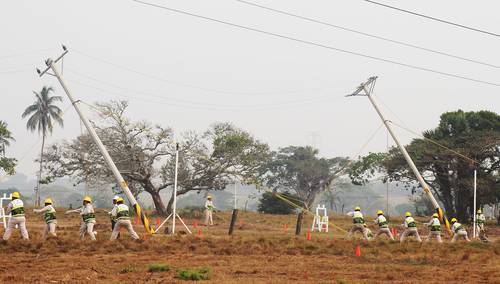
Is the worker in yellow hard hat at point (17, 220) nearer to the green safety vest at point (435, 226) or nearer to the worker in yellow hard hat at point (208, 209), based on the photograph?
the worker in yellow hard hat at point (208, 209)

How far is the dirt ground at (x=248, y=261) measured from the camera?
1579 centimetres

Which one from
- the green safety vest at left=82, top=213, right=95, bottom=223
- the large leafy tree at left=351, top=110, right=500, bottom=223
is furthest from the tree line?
the green safety vest at left=82, top=213, right=95, bottom=223

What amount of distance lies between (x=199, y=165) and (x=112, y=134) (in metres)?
7.30

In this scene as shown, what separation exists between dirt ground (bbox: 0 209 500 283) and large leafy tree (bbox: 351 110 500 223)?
29.6 metres

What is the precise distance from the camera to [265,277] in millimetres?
16078

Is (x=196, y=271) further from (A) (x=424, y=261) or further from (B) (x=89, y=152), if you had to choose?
(B) (x=89, y=152)

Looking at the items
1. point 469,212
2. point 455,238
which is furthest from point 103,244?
point 469,212

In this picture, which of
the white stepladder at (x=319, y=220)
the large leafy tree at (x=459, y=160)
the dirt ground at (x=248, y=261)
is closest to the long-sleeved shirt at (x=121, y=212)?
the dirt ground at (x=248, y=261)

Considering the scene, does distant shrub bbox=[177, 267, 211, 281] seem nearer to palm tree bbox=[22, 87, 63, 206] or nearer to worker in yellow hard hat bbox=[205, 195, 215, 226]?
worker in yellow hard hat bbox=[205, 195, 215, 226]

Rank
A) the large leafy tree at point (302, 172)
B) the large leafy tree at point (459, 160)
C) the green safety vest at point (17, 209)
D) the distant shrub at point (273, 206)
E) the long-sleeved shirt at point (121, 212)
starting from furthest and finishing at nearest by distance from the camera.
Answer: the large leafy tree at point (302, 172) → the distant shrub at point (273, 206) → the large leafy tree at point (459, 160) → the long-sleeved shirt at point (121, 212) → the green safety vest at point (17, 209)

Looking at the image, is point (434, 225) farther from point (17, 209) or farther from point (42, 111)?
point (42, 111)

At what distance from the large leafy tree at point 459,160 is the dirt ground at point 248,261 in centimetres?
2959

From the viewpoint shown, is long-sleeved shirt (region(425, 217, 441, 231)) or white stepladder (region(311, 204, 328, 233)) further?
white stepladder (region(311, 204, 328, 233))

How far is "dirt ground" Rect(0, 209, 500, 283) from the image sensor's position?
51.8ft
